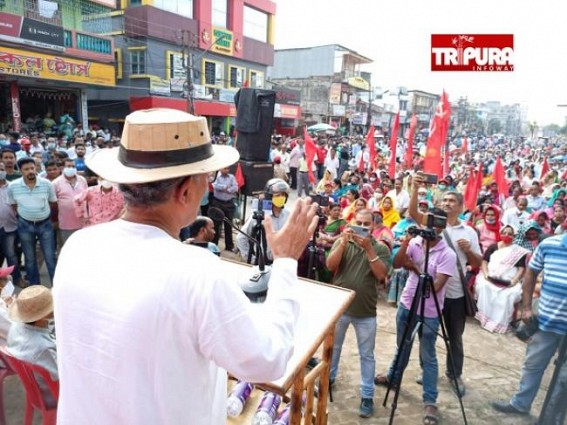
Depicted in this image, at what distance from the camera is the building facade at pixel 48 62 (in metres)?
15.5

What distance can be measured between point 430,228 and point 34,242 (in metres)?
4.71

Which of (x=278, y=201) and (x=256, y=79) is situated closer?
(x=278, y=201)

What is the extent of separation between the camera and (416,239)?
360 centimetres

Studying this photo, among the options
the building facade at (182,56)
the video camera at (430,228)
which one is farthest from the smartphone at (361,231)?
the building facade at (182,56)

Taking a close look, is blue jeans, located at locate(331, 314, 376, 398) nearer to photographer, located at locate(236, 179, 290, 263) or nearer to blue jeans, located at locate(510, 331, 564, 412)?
blue jeans, located at locate(510, 331, 564, 412)

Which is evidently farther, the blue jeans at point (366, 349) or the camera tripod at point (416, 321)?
the blue jeans at point (366, 349)

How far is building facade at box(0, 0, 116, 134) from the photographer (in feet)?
50.8

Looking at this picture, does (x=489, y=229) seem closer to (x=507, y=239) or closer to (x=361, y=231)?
(x=507, y=239)

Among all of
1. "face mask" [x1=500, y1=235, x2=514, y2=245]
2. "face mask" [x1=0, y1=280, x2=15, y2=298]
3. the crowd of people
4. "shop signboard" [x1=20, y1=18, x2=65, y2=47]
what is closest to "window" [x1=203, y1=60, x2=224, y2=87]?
"shop signboard" [x1=20, y1=18, x2=65, y2=47]

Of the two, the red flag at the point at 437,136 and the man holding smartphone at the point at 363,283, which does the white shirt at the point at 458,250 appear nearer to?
the man holding smartphone at the point at 363,283

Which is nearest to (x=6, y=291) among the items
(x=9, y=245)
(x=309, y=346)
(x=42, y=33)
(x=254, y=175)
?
(x=9, y=245)

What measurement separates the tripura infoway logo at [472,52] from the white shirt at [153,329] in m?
7.32

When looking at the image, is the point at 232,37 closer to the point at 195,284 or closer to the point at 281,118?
the point at 281,118

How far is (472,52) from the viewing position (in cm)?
730
